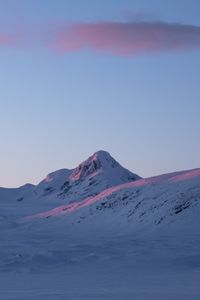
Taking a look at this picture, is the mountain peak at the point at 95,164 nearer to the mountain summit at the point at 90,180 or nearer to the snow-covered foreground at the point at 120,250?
the mountain summit at the point at 90,180

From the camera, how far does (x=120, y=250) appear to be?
31.0 metres

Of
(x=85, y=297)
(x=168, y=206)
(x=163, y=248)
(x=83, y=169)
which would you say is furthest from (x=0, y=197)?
(x=85, y=297)

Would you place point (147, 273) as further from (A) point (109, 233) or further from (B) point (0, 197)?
(B) point (0, 197)

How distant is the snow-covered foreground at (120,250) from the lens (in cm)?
1834

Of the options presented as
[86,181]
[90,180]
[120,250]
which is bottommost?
[120,250]

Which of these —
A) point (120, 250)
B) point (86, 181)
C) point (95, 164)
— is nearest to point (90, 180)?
point (86, 181)

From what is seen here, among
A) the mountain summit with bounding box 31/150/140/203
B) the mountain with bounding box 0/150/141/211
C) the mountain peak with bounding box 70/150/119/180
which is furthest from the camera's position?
the mountain peak with bounding box 70/150/119/180

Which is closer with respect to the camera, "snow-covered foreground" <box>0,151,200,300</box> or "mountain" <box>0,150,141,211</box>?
"snow-covered foreground" <box>0,151,200,300</box>

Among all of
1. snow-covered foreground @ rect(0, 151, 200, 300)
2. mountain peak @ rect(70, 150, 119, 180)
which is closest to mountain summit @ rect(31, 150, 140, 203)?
mountain peak @ rect(70, 150, 119, 180)

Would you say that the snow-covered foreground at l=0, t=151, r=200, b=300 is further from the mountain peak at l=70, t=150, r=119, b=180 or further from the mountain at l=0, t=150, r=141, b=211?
the mountain peak at l=70, t=150, r=119, b=180

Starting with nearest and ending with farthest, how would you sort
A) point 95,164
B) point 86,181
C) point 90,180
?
point 90,180 → point 86,181 → point 95,164

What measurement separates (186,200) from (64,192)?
11176cm

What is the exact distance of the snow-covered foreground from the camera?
1834cm

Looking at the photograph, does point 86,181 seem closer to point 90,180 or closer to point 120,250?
point 90,180
